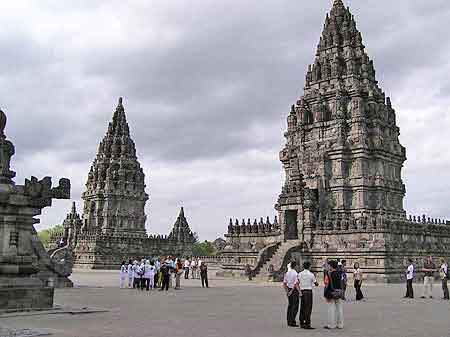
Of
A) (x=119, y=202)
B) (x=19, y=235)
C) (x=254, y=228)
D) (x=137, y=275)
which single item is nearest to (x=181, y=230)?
(x=119, y=202)

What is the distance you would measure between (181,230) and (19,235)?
7091 cm

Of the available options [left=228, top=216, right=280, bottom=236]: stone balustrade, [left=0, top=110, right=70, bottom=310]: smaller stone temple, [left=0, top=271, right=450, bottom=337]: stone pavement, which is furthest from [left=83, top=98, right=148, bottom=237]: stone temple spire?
[left=0, top=110, right=70, bottom=310]: smaller stone temple

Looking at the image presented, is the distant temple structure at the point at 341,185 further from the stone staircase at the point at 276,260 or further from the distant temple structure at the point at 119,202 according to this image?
the distant temple structure at the point at 119,202

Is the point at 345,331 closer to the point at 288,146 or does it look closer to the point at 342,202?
the point at 342,202

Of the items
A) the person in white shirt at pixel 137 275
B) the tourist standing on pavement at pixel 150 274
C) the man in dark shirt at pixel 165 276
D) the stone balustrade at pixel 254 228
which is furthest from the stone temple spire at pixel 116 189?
the man in dark shirt at pixel 165 276

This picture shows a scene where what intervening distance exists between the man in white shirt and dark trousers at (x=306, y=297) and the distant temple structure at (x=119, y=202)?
60337 mm

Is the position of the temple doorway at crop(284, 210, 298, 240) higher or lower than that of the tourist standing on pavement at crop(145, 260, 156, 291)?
higher

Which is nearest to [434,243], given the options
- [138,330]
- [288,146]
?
[288,146]

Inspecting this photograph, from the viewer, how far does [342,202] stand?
45.3 meters

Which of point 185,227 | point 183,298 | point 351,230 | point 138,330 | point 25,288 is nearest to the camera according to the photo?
point 138,330

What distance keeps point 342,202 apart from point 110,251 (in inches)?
1325

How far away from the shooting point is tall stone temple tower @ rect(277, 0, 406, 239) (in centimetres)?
4519

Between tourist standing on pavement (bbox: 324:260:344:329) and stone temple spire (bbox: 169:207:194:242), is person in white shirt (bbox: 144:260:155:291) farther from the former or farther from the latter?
stone temple spire (bbox: 169:207:194:242)

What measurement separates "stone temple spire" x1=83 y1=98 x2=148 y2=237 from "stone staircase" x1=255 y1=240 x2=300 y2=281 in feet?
139
